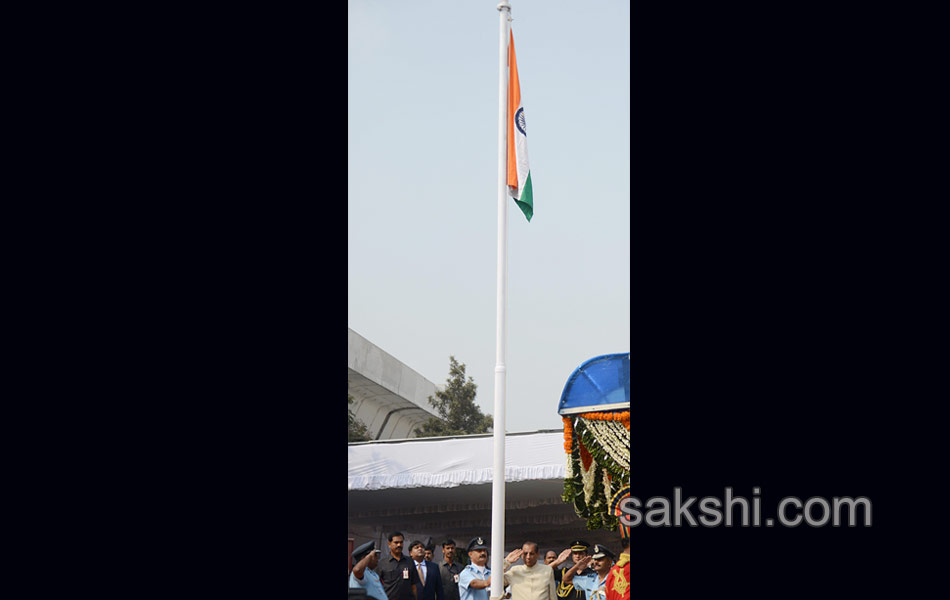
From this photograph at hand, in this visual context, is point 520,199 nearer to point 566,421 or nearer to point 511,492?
point 566,421

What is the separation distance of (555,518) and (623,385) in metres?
7.45

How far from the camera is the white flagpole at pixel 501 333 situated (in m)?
6.23

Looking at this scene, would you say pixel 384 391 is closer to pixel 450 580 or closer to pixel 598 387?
pixel 450 580

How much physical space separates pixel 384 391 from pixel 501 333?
16375 mm

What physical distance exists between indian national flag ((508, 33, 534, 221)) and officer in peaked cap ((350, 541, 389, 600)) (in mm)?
3355

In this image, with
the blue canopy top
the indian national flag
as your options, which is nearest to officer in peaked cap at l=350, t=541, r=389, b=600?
the blue canopy top

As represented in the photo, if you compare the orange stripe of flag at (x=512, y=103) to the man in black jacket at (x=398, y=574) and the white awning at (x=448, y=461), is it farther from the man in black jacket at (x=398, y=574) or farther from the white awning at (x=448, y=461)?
the white awning at (x=448, y=461)

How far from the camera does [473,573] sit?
9.65 metres

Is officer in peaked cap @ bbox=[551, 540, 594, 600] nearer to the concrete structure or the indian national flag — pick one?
the indian national flag

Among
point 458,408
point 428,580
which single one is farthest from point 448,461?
point 458,408

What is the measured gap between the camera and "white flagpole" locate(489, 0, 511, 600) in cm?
623

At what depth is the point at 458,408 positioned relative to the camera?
91.1 ft
